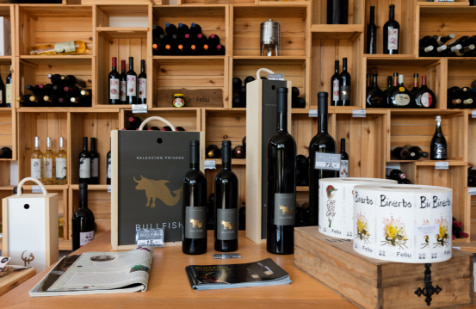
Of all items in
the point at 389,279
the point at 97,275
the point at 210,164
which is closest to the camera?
the point at 389,279

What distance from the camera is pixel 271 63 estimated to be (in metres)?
2.64

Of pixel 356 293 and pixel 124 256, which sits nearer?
pixel 356 293

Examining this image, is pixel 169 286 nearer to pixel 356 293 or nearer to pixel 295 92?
pixel 356 293

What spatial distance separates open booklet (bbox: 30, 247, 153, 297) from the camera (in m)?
0.68

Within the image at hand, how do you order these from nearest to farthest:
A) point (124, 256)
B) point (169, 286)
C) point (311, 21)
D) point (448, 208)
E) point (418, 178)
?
point (448, 208)
point (169, 286)
point (124, 256)
point (311, 21)
point (418, 178)

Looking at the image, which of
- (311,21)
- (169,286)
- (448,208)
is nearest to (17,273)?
(169,286)

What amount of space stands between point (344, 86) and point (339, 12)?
53 cm

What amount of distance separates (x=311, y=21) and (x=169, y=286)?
2.20 metres

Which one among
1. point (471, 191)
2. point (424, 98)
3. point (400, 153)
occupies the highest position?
point (424, 98)

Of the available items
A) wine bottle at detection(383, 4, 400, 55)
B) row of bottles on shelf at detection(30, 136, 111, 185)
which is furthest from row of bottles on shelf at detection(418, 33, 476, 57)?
row of bottles on shelf at detection(30, 136, 111, 185)

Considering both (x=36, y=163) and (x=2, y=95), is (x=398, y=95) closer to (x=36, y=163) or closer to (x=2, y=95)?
(x=36, y=163)

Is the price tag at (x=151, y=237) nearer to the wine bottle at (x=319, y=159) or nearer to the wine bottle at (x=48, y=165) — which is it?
the wine bottle at (x=319, y=159)

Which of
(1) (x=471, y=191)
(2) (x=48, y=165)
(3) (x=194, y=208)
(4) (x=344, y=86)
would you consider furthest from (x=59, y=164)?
(1) (x=471, y=191)

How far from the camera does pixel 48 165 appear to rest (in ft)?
8.61
